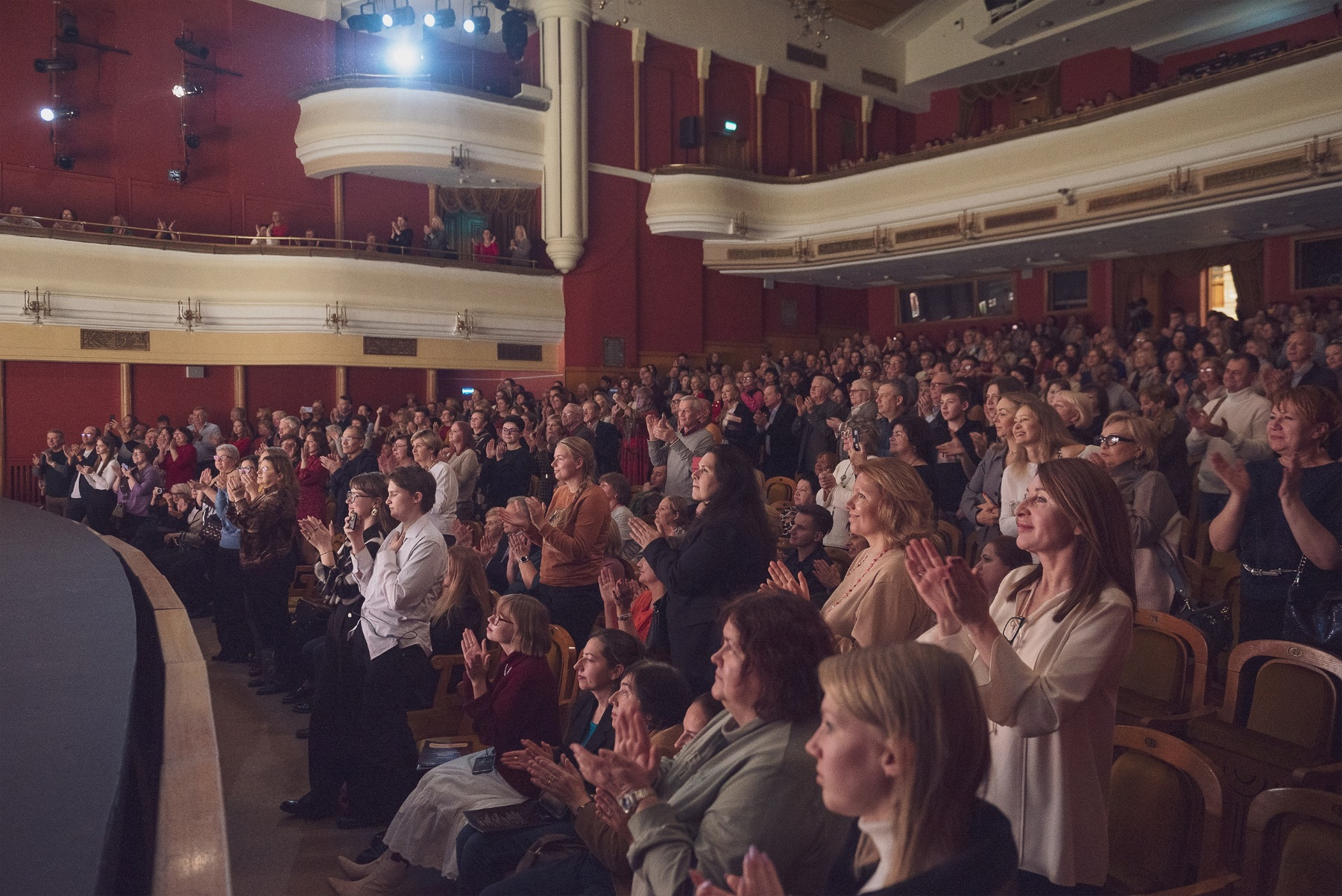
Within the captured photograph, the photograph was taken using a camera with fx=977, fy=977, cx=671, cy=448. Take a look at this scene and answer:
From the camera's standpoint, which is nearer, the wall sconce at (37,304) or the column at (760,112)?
the wall sconce at (37,304)

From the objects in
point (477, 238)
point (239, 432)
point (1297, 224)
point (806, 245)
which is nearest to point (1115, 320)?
point (1297, 224)

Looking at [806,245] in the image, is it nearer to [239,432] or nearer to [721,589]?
[239,432]

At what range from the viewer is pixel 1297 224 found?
1013 cm

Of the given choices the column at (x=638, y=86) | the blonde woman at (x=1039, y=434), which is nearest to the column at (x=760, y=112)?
the column at (x=638, y=86)

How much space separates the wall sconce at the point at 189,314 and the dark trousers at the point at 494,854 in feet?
33.7

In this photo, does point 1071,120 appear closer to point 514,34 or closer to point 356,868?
point 514,34

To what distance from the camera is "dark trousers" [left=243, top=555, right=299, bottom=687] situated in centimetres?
455

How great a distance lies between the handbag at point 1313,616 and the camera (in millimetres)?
2391

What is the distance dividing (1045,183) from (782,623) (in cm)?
997

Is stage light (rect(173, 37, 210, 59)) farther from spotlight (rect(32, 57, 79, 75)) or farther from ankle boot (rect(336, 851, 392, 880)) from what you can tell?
ankle boot (rect(336, 851, 392, 880))

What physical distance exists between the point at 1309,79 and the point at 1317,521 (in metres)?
7.55

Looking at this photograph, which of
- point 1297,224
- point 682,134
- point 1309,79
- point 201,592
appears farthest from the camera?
point 682,134

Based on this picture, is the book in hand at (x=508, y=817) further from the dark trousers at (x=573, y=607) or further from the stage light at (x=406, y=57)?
the stage light at (x=406, y=57)

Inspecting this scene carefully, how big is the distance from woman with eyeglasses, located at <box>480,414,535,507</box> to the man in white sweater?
12.7 ft
